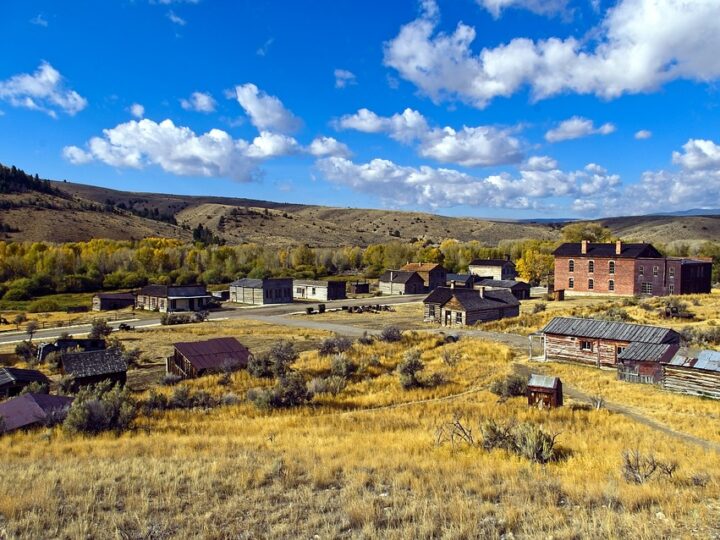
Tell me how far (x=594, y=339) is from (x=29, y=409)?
2942cm

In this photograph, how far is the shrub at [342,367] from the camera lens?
29.5m

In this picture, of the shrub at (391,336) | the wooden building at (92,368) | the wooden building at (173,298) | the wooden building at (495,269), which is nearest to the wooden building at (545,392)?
the shrub at (391,336)

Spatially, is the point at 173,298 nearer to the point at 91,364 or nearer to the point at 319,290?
the point at 319,290

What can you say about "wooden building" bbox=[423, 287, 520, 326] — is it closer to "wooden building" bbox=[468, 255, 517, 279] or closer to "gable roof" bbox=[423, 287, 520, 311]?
"gable roof" bbox=[423, 287, 520, 311]

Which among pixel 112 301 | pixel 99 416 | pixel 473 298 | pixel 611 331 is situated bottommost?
pixel 112 301

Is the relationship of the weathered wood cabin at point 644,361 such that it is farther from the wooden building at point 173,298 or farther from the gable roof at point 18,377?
the wooden building at point 173,298

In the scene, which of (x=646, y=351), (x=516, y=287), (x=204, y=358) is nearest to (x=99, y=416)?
(x=204, y=358)

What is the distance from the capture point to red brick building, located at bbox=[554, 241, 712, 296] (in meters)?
64.1

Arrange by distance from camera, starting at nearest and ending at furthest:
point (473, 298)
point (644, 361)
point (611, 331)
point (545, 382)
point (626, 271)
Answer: point (545, 382) → point (644, 361) → point (611, 331) → point (473, 298) → point (626, 271)

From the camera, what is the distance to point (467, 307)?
51.4 meters

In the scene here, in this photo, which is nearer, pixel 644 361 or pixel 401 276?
pixel 644 361

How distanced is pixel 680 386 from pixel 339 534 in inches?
942

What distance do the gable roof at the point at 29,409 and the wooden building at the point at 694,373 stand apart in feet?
88.4

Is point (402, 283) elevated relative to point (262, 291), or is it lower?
elevated
